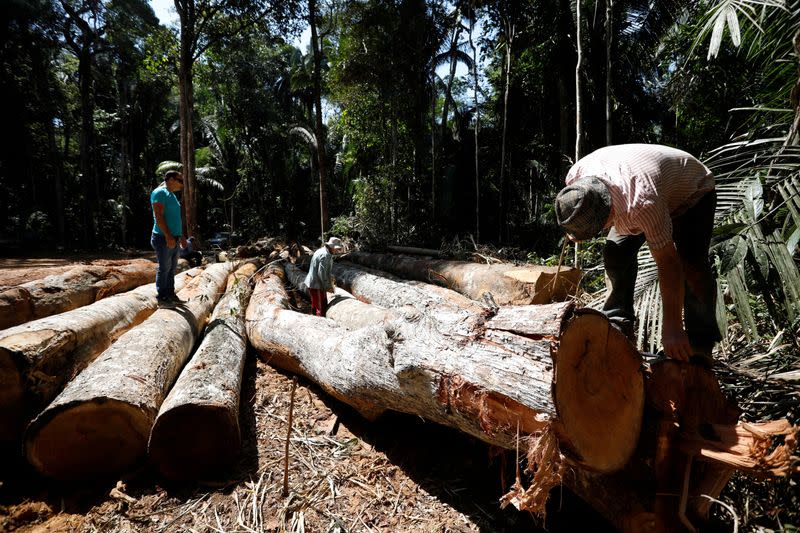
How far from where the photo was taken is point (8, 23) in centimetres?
1548

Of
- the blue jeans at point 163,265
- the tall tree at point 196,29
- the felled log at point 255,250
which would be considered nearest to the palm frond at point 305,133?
the tall tree at point 196,29

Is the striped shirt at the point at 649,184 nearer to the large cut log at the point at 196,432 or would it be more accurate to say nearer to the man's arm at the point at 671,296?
the man's arm at the point at 671,296

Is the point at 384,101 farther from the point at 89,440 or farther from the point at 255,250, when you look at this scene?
the point at 89,440

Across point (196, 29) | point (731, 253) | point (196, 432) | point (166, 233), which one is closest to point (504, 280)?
point (731, 253)

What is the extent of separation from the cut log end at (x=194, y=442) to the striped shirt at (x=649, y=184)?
8.21ft

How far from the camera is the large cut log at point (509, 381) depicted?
1521 millimetres

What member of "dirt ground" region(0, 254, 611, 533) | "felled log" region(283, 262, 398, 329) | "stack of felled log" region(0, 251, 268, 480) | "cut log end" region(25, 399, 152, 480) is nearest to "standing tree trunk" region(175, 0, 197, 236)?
"felled log" region(283, 262, 398, 329)

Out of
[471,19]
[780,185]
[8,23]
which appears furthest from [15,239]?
[780,185]

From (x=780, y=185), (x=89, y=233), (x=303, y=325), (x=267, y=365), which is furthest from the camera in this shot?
(x=89, y=233)

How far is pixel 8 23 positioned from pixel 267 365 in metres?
20.6

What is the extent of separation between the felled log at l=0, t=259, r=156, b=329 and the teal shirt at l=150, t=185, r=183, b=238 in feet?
3.51

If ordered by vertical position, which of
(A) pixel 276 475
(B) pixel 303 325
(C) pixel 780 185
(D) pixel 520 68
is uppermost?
→ (D) pixel 520 68

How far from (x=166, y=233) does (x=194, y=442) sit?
3015 millimetres

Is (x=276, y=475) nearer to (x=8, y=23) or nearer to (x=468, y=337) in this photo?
(x=468, y=337)
